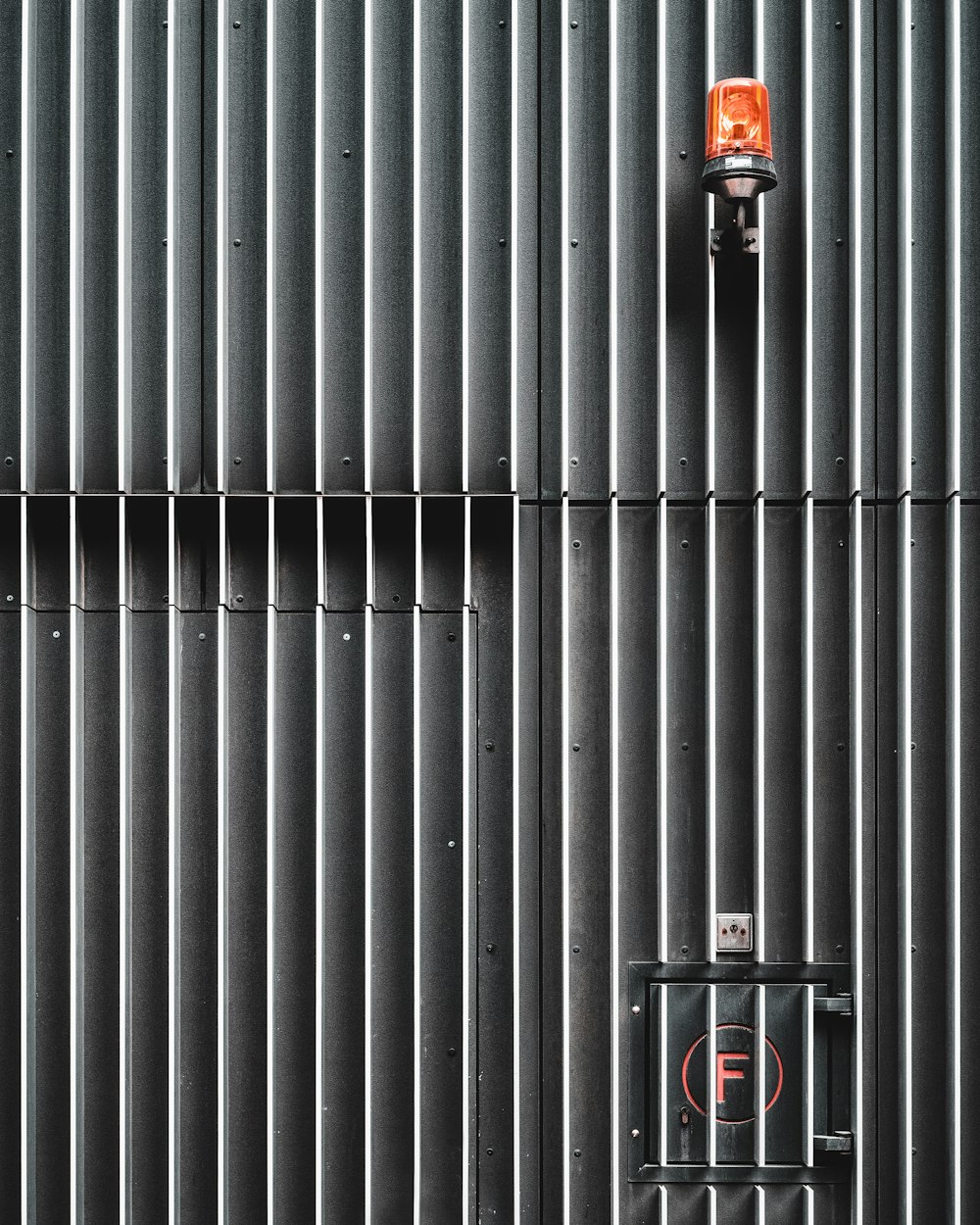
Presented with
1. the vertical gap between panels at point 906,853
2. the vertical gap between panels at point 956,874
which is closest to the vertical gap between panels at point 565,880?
the vertical gap between panels at point 906,853

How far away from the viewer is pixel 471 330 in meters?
3.23

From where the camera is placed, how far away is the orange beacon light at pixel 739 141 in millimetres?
2961

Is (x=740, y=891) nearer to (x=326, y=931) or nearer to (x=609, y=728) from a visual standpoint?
(x=609, y=728)

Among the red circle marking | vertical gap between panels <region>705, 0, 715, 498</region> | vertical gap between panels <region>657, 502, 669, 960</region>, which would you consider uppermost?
vertical gap between panels <region>705, 0, 715, 498</region>

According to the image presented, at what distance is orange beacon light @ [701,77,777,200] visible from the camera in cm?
296

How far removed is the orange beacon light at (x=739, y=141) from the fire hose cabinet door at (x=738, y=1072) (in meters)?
2.11

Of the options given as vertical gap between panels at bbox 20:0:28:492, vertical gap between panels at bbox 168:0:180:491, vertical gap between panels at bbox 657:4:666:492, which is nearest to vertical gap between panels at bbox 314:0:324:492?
vertical gap between panels at bbox 168:0:180:491

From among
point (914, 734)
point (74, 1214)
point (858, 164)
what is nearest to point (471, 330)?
point (858, 164)

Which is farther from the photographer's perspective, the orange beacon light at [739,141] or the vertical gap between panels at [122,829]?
the vertical gap between panels at [122,829]

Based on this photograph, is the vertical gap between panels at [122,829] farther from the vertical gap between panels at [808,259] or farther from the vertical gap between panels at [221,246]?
the vertical gap between panels at [808,259]

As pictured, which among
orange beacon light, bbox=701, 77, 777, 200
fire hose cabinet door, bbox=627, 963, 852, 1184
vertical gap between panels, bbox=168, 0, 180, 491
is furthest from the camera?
vertical gap between panels, bbox=168, 0, 180, 491

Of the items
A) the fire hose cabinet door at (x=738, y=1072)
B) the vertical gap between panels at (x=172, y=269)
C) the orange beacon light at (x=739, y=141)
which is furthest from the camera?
the vertical gap between panels at (x=172, y=269)

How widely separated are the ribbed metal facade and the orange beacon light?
9.4 inches

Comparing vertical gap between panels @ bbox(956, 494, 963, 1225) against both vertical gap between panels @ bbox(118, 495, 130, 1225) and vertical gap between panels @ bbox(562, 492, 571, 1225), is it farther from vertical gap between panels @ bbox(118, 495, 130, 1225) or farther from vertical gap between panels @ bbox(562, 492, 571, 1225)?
vertical gap between panels @ bbox(118, 495, 130, 1225)
